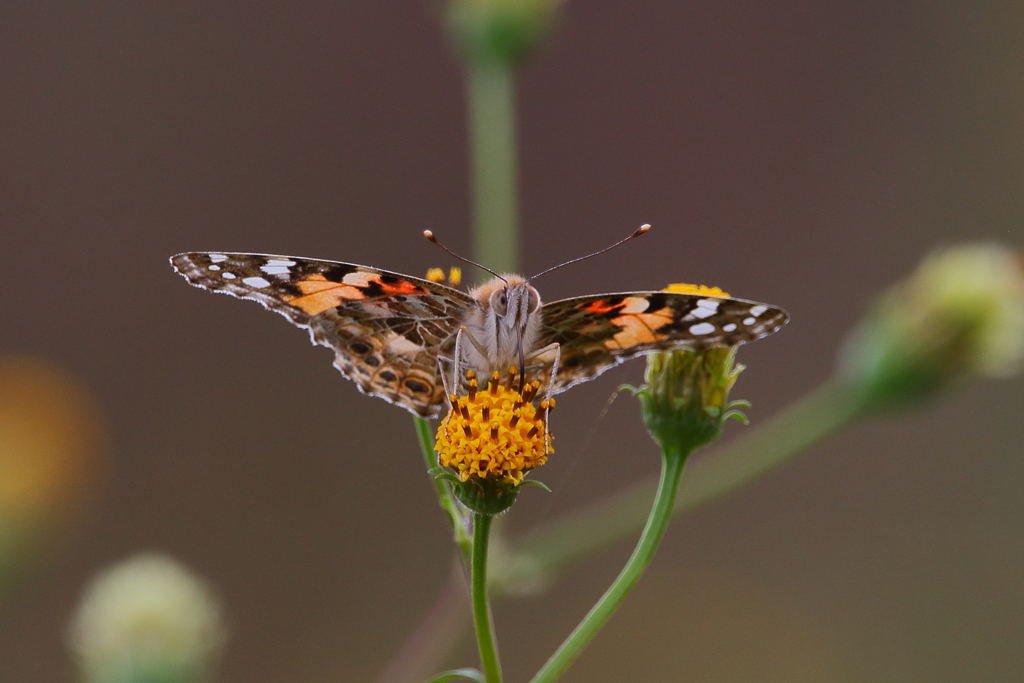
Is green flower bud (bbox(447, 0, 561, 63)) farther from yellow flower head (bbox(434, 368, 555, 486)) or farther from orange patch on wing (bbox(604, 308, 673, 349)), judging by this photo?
yellow flower head (bbox(434, 368, 555, 486))

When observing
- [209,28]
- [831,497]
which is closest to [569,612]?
[831,497]

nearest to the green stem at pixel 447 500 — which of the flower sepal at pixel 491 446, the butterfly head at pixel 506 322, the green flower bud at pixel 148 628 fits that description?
the flower sepal at pixel 491 446

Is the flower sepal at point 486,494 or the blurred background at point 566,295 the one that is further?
the blurred background at point 566,295

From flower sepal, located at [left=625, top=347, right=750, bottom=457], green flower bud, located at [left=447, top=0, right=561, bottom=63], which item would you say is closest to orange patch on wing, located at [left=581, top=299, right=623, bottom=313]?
flower sepal, located at [left=625, top=347, right=750, bottom=457]

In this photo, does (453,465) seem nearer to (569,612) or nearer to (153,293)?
(569,612)

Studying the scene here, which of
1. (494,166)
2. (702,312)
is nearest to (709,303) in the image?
(702,312)

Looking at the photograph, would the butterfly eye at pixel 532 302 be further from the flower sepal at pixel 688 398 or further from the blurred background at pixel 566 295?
the blurred background at pixel 566 295

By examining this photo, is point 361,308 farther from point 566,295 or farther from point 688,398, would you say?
point 566,295
